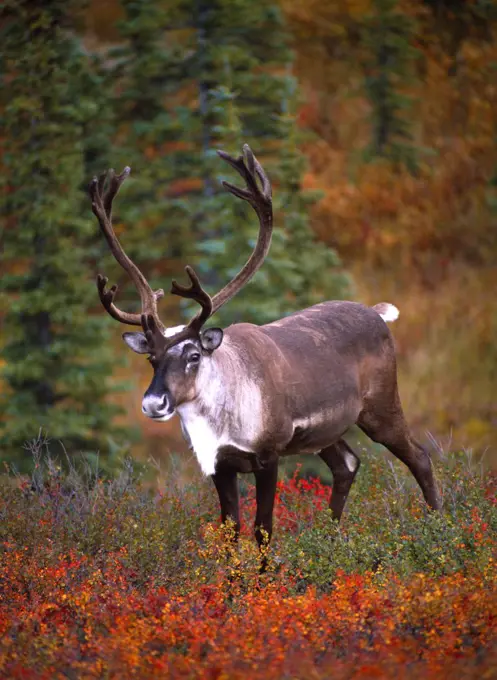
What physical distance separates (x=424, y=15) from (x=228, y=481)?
2330cm

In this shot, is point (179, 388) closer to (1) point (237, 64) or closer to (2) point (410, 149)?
(1) point (237, 64)

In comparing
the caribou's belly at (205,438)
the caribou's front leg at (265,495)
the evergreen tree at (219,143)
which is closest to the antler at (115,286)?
the caribou's belly at (205,438)

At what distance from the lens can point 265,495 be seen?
275 inches

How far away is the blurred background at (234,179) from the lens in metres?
16.3

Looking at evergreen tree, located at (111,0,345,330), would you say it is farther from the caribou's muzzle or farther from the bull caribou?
the caribou's muzzle

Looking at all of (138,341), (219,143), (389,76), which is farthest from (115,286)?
(389,76)

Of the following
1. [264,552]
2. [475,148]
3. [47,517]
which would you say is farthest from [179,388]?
[475,148]

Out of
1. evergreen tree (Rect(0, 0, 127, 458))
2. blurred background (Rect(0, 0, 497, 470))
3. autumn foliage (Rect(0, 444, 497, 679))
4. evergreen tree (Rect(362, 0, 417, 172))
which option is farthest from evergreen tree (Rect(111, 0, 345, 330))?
autumn foliage (Rect(0, 444, 497, 679))

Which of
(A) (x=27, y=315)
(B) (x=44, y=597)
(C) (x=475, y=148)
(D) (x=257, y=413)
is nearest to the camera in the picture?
(B) (x=44, y=597)

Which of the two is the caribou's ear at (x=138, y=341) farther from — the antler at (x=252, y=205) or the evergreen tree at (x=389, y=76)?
the evergreen tree at (x=389, y=76)

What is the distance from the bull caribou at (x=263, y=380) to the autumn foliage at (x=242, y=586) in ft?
1.31

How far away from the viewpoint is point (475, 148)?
27.3 m

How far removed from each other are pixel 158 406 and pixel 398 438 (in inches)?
94.8

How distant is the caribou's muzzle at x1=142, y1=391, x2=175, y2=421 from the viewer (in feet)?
20.9
